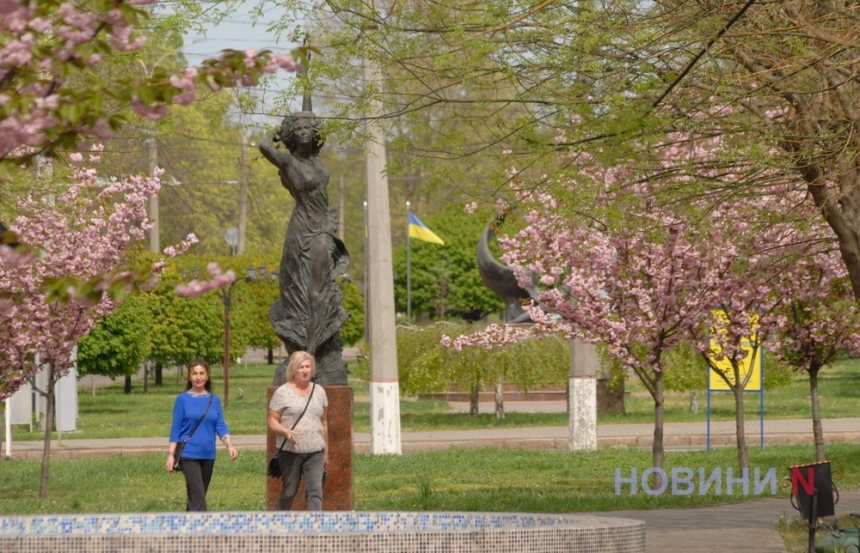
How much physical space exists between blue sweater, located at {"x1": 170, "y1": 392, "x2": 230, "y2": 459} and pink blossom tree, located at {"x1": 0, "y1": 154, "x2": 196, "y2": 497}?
425 centimetres

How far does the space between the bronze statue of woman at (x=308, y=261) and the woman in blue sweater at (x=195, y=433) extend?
6.55ft

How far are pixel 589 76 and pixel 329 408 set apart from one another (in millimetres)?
3747

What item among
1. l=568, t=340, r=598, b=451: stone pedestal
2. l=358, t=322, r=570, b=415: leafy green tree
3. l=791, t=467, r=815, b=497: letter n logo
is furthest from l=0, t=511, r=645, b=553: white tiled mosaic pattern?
l=358, t=322, r=570, b=415: leafy green tree

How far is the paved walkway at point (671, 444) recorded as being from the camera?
12688 mm

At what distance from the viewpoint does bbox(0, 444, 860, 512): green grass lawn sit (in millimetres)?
14336

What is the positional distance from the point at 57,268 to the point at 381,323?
19.8 ft

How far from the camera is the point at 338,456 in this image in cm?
1242

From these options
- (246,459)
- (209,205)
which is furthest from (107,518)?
(209,205)

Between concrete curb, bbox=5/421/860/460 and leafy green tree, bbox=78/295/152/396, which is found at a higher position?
leafy green tree, bbox=78/295/152/396

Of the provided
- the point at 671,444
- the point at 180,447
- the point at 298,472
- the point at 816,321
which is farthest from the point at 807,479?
the point at 671,444

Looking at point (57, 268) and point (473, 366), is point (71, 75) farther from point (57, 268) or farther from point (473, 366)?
point (473, 366)

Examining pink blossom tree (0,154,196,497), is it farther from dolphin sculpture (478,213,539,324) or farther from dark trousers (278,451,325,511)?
dolphin sculpture (478,213,539,324)

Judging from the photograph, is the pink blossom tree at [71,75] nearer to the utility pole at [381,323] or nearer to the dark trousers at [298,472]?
the dark trousers at [298,472]

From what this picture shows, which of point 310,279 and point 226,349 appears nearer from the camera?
point 310,279
